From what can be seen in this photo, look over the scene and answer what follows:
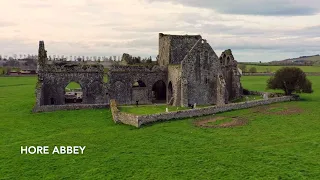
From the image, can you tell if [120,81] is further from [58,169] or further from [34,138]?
[58,169]

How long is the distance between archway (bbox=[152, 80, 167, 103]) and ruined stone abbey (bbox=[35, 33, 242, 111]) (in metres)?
2.44

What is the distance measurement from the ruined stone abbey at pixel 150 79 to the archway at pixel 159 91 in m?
2.44

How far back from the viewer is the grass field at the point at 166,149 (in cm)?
2141

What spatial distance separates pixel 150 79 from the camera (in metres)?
49.2

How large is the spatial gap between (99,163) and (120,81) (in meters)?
25.1

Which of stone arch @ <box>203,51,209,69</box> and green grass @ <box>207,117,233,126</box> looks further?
stone arch @ <box>203,51,209,69</box>

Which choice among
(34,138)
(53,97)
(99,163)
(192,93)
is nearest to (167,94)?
(192,93)

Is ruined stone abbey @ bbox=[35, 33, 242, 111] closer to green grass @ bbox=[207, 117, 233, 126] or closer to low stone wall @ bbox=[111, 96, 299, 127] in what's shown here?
low stone wall @ bbox=[111, 96, 299, 127]

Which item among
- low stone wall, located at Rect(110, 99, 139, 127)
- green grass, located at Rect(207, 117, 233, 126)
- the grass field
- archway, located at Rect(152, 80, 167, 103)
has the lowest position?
the grass field

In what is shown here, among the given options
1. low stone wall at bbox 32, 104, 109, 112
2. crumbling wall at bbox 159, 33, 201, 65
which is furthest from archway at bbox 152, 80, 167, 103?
low stone wall at bbox 32, 104, 109, 112

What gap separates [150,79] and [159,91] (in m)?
4.76

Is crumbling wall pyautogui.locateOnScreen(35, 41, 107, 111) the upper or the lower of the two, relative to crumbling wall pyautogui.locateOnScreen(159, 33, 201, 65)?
lower

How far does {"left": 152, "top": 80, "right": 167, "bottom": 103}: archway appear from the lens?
53.2m

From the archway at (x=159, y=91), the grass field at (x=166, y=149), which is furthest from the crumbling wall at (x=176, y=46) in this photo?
the grass field at (x=166, y=149)
